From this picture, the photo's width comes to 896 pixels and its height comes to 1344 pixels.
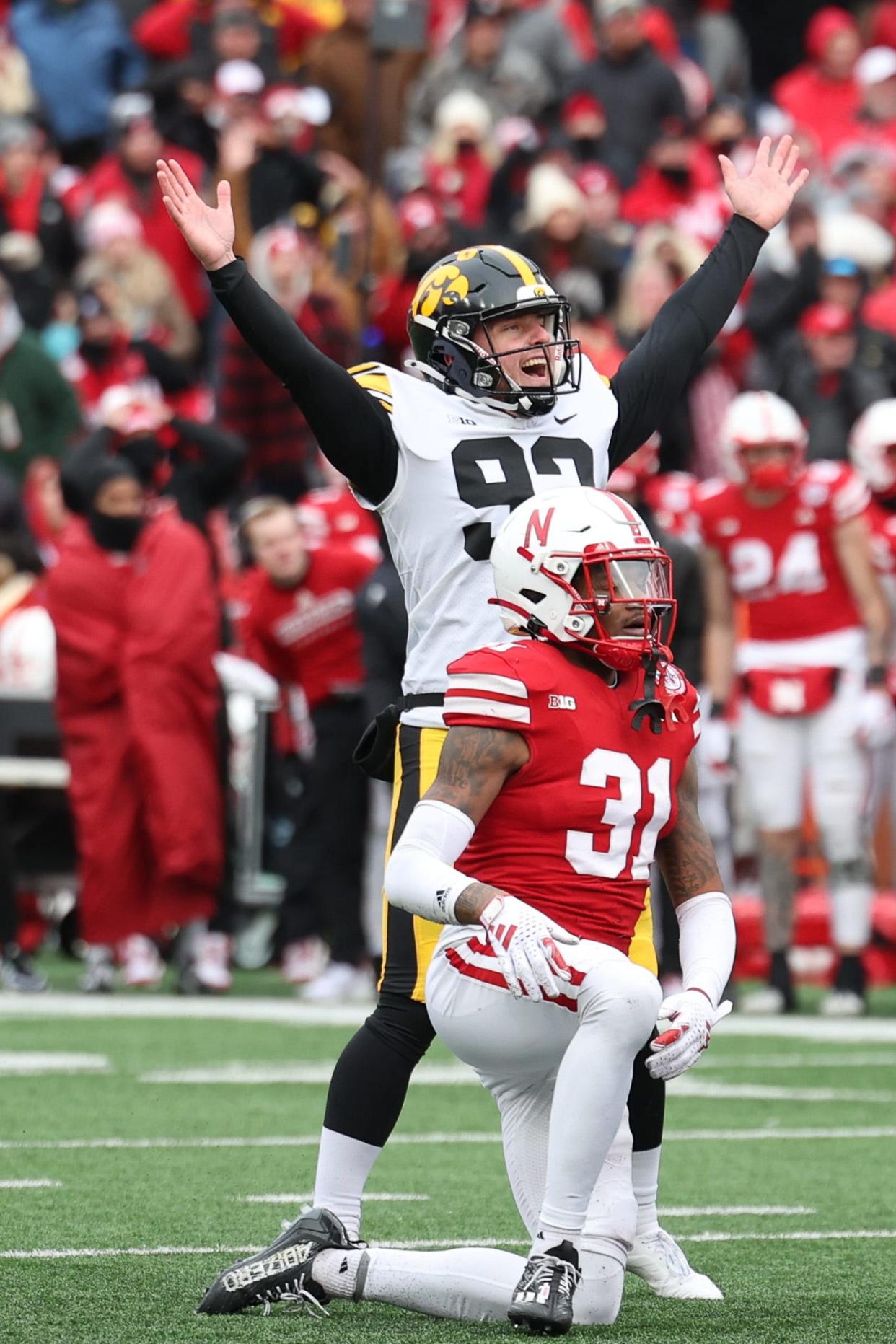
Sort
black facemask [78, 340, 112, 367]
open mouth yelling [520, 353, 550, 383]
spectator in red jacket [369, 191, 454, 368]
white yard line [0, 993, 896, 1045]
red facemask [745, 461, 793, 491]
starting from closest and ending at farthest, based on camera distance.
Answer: open mouth yelling [520, 353, 550, 383] → white yard line [0, 993, 896, 1045] → red facemask [745, 461, 793, 491] → spectator in red jacket [369, 191, 454, 368] → black facemask [78, 340, 112, 367]

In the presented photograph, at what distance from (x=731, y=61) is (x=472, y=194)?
288 cm

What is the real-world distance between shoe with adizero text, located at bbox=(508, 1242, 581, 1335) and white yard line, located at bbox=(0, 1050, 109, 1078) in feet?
12.3

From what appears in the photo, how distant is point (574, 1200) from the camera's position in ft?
13.5

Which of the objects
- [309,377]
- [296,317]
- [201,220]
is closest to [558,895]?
[309,377]

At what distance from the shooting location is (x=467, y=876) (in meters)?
4.30

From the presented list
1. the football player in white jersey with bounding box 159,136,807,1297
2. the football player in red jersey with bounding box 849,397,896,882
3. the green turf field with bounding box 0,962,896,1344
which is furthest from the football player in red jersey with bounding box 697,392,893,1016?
the football player in white jersey with bounding box 159,136,807,1297

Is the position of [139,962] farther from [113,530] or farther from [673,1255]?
[673,1255]

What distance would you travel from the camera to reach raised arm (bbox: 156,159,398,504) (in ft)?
15.4

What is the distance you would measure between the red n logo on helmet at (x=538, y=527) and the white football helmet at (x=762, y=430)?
17.7 ft

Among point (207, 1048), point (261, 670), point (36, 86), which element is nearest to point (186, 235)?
point (207, 1048)

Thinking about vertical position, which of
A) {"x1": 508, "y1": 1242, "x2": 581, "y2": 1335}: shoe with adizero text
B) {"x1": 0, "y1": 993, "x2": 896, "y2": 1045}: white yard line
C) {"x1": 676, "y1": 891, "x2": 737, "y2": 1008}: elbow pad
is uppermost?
{"x1": 676, "y1": 891, "x2": 737, "y2": 1008}: elbow pad

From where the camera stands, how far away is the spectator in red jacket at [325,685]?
10320 millimetres

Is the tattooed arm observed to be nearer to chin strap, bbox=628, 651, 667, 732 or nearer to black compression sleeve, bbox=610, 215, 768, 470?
chin strap, bbox=628, 651, 667, 732

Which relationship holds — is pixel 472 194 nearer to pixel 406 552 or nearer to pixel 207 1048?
pixel 207 1048
